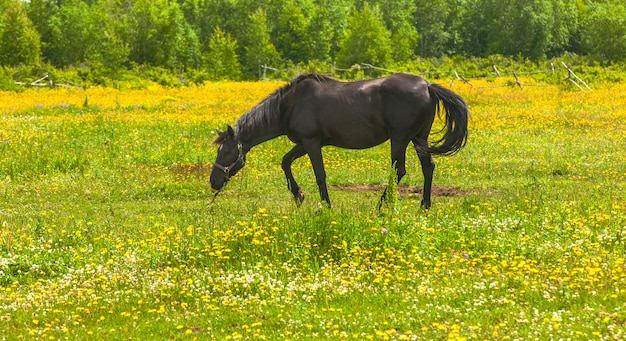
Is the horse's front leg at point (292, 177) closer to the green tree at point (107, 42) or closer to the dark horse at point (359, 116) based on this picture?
the dark horse at point (359, 116)

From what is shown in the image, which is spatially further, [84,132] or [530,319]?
[84,132]

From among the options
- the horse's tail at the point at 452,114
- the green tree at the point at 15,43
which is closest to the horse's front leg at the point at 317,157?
the horse's tail at the point at 452,114

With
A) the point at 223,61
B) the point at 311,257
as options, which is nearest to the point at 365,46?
the point at 223,61

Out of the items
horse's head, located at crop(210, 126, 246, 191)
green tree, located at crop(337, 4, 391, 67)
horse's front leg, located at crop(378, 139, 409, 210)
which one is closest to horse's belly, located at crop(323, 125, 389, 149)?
horse's front leg, located at crop(378, 139, 409, 210)

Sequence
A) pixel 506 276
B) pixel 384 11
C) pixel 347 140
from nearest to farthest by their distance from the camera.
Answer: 1. pixel 506 276
2. pixel 347 140
3. pixel 384 11

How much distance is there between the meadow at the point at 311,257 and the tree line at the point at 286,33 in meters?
45.7

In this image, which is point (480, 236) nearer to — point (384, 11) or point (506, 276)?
point (506, 276)

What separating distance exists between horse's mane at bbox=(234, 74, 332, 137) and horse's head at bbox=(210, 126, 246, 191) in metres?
0.19

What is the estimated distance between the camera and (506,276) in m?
7.52

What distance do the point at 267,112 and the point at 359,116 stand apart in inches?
63.9

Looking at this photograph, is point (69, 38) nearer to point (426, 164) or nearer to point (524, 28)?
point (524, 28)

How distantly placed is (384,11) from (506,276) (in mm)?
111169

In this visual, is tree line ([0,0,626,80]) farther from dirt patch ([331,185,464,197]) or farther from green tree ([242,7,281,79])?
dirt patch ([331,185,464,197])

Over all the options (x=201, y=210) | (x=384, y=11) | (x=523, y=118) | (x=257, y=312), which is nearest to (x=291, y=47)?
(x=384, y=11)
